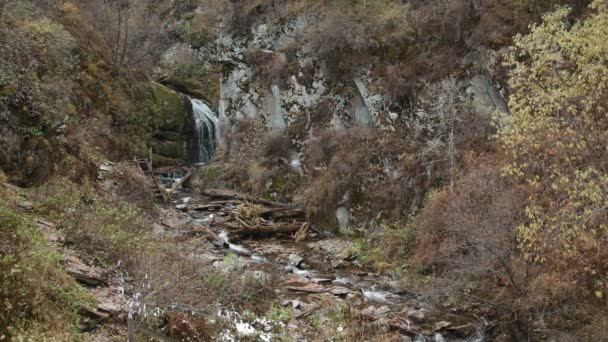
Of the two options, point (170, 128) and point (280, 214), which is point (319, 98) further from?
point (170, 128)

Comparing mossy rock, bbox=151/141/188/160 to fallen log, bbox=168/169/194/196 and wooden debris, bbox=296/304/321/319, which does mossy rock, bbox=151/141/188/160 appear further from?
wooden debris, bbox=296/304/321/319

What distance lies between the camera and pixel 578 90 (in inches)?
287

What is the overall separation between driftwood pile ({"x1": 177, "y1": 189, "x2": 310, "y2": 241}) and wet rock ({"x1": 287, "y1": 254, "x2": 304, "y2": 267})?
1.87 m

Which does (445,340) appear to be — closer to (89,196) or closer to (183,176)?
(89,196)

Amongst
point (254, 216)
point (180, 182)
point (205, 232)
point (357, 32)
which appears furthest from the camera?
point (180, 182)

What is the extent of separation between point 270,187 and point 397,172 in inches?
270

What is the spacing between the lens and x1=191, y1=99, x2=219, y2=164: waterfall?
93.3ft

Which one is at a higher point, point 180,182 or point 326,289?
point 180,182

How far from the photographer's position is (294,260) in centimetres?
1380

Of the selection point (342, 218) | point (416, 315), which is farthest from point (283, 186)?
point (416, 315)

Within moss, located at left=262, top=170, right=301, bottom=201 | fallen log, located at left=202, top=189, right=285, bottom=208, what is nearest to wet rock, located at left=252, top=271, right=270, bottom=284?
fallen log, located at left=202, top=189, right=285, bottom=208

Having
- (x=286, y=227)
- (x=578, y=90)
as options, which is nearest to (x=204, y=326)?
(x=578, y=90)

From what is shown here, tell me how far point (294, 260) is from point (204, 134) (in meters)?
16.8

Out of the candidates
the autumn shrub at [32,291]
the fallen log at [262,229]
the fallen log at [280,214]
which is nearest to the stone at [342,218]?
the fallen log at [262,229]
